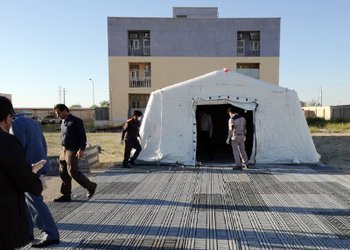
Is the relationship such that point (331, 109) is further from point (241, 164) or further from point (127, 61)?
point (241, 164)

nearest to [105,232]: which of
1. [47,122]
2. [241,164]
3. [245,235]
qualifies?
[245,235]

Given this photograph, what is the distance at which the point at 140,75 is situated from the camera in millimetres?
34188

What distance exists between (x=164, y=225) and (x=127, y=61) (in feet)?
96.0

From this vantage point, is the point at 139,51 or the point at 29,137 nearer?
the point at 29,137

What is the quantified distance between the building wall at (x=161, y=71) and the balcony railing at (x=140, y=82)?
292 millimetres

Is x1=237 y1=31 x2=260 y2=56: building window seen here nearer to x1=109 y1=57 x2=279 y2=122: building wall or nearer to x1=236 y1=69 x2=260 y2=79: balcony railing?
x1=109 y1=57 x2=279 y2=122: building wall

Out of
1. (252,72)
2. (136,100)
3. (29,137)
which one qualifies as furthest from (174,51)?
(29,137)

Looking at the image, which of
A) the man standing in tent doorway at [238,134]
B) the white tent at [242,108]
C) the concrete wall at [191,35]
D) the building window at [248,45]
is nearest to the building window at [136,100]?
the concrete wall at [191,35]

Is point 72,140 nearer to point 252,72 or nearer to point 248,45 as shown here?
point 252,72

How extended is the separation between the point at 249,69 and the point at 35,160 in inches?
1223

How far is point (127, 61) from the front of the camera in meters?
33.8

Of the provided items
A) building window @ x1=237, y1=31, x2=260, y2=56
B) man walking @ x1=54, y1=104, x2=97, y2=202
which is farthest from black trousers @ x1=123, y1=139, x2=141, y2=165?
building window @ x1=237, y1=31, x2=260, y2=56

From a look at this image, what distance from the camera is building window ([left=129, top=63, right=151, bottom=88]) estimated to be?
3388cm

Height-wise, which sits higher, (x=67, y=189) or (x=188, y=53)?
(x=188, y=53)
